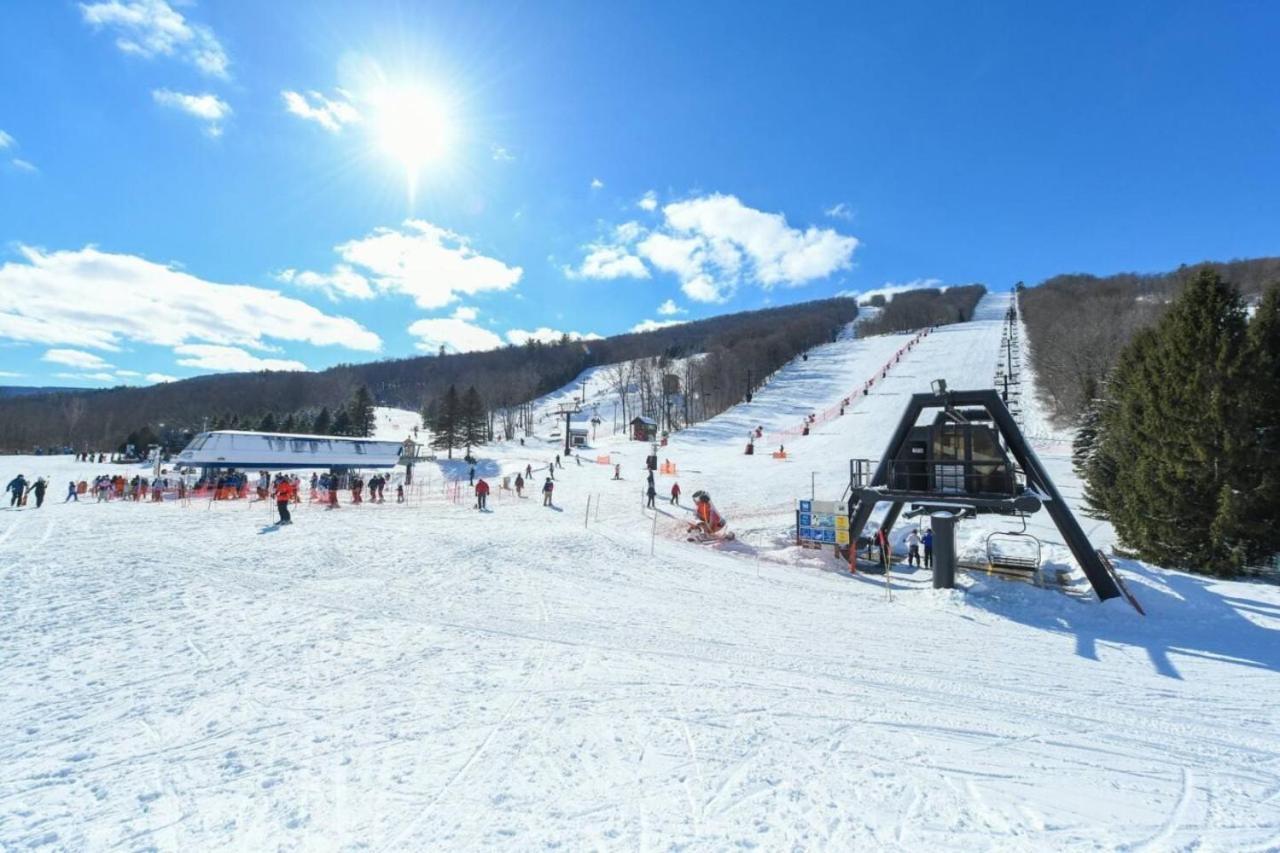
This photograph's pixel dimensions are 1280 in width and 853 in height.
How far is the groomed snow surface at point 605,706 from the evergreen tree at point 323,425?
62953mm

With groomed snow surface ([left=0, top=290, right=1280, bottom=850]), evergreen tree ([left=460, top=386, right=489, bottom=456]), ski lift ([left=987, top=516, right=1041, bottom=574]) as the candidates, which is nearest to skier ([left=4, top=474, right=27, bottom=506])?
groomed snow surface ([left=0, top=290, right=1280, bottom=850])

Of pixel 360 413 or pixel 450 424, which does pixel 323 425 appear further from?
pixel 450 424

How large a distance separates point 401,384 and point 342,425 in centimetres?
9280

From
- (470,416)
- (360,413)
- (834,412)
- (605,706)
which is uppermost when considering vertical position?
(834,412)

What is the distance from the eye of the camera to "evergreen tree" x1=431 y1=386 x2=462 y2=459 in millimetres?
53219

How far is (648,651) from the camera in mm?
8203

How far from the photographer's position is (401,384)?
158 meters

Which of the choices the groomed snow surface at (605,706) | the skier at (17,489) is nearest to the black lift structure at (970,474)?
the groomed snow surface at (605,706)

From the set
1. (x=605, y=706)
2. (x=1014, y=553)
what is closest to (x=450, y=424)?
(x=1014, y=553)

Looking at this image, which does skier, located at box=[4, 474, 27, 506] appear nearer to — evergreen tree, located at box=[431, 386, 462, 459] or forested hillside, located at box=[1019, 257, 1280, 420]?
evergreen tree, located at box=[431, 386, 462, 459]

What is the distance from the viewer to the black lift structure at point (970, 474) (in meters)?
12.1

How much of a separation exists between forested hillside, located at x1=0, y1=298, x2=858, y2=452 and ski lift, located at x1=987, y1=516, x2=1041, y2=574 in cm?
6097

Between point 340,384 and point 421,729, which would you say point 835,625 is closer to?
point 421,729

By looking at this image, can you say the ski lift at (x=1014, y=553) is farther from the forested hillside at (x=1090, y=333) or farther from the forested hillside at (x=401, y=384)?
the forested hillside at (x=401, y=384)
